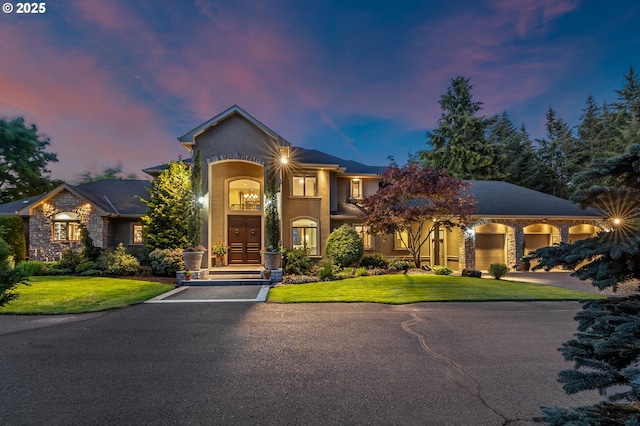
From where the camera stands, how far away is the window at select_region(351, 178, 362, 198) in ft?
63.3

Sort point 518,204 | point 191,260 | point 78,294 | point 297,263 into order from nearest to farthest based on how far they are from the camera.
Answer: point 78,294 < point 191,260 < point 297,263 < point 518,204

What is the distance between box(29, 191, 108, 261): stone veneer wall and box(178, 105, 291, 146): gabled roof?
8.62 m

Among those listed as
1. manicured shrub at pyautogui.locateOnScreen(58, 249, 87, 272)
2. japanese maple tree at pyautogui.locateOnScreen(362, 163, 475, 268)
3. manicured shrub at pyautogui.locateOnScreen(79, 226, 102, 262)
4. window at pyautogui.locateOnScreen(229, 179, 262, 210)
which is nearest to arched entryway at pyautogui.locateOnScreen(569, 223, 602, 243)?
japanese maple tree at pyautogui.locateOnScreen(362, 163, 475, 268)

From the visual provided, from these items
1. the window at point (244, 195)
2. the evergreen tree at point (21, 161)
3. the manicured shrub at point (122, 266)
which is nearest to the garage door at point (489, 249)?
the window at point (244, 195)

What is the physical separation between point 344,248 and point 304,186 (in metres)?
4.66

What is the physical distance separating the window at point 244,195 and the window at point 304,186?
2210 millimetres

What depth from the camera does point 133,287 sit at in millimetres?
11750

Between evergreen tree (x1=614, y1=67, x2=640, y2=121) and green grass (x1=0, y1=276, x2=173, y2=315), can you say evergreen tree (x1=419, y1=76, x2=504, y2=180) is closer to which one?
evergreen tree (x1=614, y1=67, x2=640, y2=121)

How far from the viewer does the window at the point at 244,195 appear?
54.5ft

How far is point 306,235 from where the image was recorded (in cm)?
1727

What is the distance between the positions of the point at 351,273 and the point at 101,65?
2137 cm

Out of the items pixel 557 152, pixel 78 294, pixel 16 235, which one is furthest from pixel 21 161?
pixel 557 152

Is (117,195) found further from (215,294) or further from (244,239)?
(215,294)

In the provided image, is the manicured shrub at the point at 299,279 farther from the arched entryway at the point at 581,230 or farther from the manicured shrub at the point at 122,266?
the arched entryway at the point at 581,230
